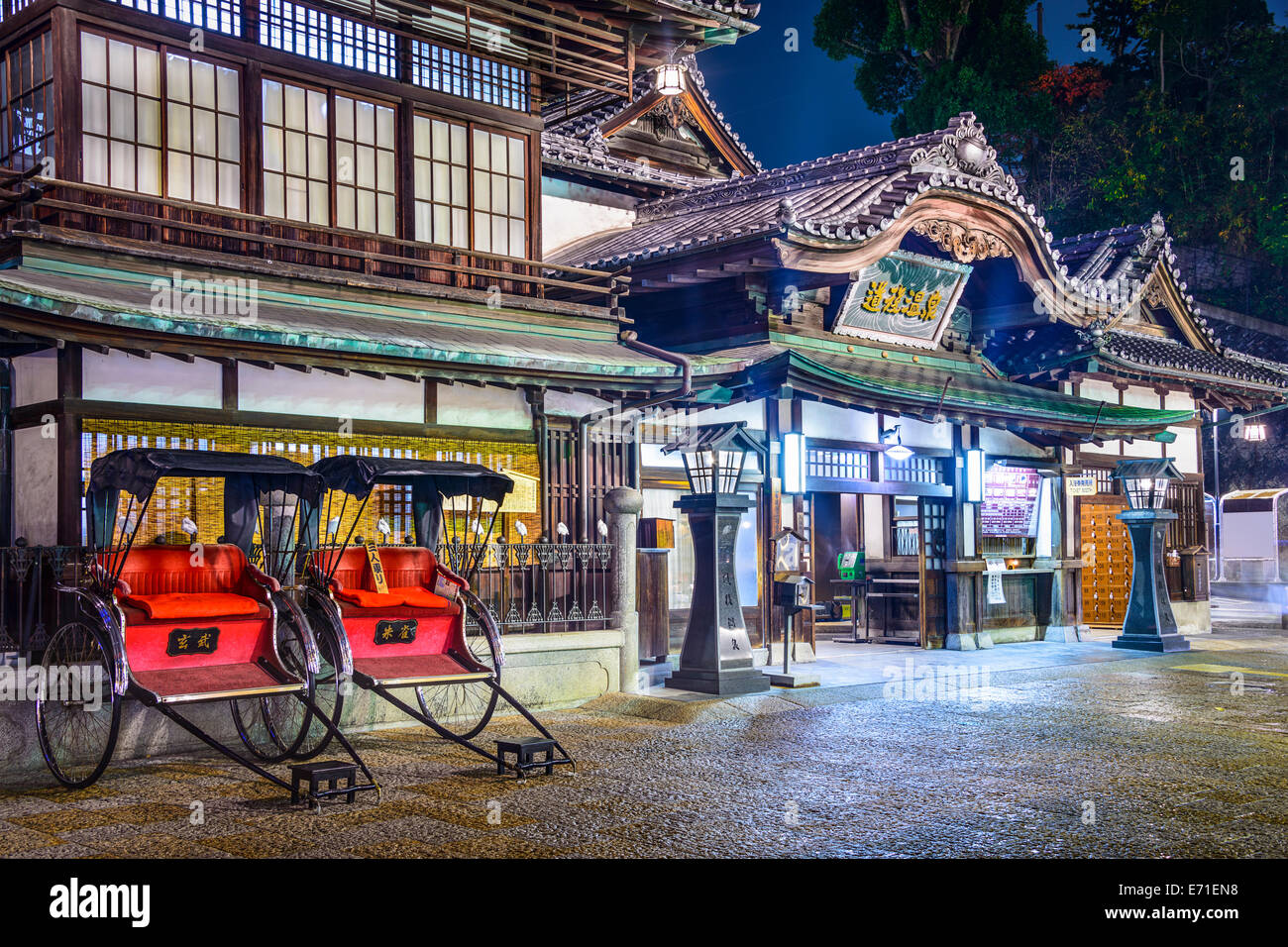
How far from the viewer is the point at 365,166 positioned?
15.4 metres

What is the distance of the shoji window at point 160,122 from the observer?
13.1m

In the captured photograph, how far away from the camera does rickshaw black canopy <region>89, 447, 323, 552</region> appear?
9.75 metres

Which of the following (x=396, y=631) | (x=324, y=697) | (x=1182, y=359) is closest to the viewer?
(x=396, y=631)

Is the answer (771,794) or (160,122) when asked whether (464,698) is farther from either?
(160,122)

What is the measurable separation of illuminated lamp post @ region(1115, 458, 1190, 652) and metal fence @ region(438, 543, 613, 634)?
9966 millimetres

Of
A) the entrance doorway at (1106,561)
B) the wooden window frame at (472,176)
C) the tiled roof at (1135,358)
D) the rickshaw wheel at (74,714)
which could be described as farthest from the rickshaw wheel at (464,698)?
the entrance doorway at (1106,561)

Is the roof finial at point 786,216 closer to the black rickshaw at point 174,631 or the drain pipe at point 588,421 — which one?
the drain pipe at point 588,421

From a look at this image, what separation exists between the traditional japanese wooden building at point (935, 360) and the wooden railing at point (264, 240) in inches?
85.5

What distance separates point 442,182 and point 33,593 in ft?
25.8

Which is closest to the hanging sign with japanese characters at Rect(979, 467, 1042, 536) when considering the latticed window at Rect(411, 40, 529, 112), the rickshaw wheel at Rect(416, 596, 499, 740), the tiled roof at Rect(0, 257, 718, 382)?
the tiled roof at Rect(0, 257, 718, 382)

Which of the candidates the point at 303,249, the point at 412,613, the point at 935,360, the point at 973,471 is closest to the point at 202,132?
the point at 303,249

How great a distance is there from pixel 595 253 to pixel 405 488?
725cm

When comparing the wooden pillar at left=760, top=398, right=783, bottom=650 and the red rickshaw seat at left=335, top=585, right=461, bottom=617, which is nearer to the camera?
the red rickshaw seat at left=335, top=585, right=461, bottom=617

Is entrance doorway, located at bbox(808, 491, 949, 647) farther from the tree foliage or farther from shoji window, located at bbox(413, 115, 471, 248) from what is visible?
the tree foliage
